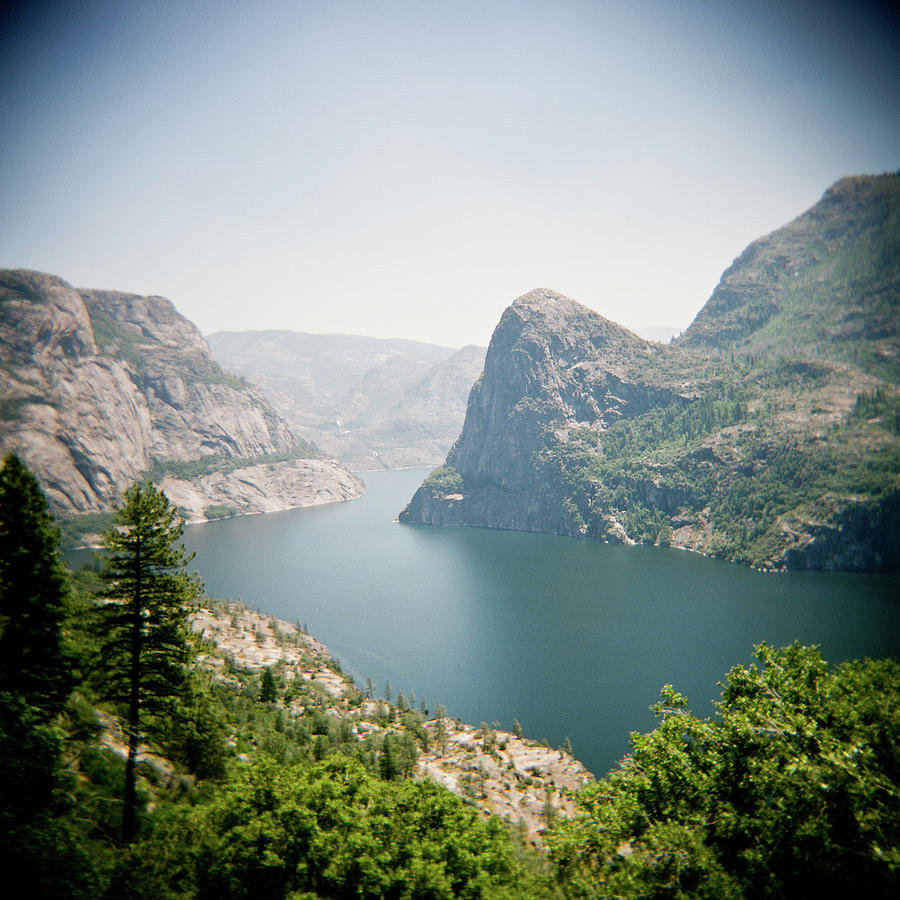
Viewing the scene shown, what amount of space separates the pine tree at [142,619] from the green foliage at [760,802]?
1860cm

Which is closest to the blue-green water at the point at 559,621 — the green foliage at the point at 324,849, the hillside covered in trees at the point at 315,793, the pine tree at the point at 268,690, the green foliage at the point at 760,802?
the pine tree at the point at 268,690

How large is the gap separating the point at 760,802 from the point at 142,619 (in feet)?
85.9

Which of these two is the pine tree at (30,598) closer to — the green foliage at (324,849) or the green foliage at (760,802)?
the green foliage at (324,849)

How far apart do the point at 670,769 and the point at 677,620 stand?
3607 inches

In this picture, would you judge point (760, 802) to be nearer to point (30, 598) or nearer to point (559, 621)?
point (30, 598)

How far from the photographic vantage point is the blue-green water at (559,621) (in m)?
81.9

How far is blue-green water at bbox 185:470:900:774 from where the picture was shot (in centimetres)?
8188

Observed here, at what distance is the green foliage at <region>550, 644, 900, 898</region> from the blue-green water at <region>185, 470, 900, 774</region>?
134 feet

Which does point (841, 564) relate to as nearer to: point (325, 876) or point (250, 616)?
point (250, 616)

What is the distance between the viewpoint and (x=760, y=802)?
23.5 m

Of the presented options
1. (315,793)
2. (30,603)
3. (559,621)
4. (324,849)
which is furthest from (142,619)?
(559,621)

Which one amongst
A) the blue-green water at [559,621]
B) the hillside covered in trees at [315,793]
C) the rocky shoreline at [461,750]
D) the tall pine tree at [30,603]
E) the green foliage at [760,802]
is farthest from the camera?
the blue-green water at [559,621]

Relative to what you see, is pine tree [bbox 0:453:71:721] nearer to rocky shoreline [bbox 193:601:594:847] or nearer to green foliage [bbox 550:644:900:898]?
rocky shoreline [bbox 193:601:594:847]

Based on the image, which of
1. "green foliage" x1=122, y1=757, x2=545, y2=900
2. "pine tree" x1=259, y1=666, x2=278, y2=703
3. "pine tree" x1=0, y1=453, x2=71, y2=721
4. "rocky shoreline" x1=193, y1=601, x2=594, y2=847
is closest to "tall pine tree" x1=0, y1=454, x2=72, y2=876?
"pine tree" x1=0, y1=453, x2=71, y2=721
